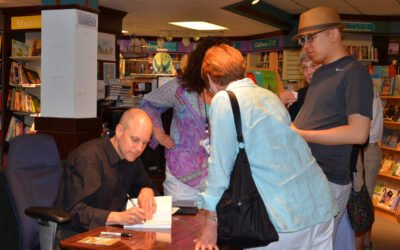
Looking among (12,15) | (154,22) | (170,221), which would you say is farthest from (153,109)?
(154,22)

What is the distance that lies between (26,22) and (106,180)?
7315 millimetres

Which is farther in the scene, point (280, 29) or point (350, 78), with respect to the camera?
point (280, 29)

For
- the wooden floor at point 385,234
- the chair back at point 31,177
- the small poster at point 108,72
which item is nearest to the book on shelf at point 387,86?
the wooden floor at point 385,234

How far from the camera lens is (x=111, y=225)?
2516 millimetres

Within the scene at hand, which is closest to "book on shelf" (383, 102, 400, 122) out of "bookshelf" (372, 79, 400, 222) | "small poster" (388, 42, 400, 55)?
"bookshelf" (372, 79, 400, 222)

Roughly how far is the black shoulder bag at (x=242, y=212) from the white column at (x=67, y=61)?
4923mm

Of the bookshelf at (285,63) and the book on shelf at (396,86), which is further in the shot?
the bookshelf at (285,63)

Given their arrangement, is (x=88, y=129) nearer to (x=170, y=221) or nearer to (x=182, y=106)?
(x=182, y=106)

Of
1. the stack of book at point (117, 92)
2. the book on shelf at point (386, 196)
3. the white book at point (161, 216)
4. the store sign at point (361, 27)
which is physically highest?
the store sign at point (361, 27)

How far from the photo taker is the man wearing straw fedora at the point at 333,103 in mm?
2391

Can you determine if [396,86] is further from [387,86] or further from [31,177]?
[31,177]

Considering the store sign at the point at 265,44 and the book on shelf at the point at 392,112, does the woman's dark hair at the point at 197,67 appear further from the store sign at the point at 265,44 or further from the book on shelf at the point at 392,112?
the store sign at the point at 265,44

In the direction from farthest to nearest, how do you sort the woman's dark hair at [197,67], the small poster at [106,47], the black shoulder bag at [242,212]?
1. the small poster at [106,47]
2. the woman's dark hair at [197,67]
3. the black shoulder bag at [242,212]

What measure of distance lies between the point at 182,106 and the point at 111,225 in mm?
1077
